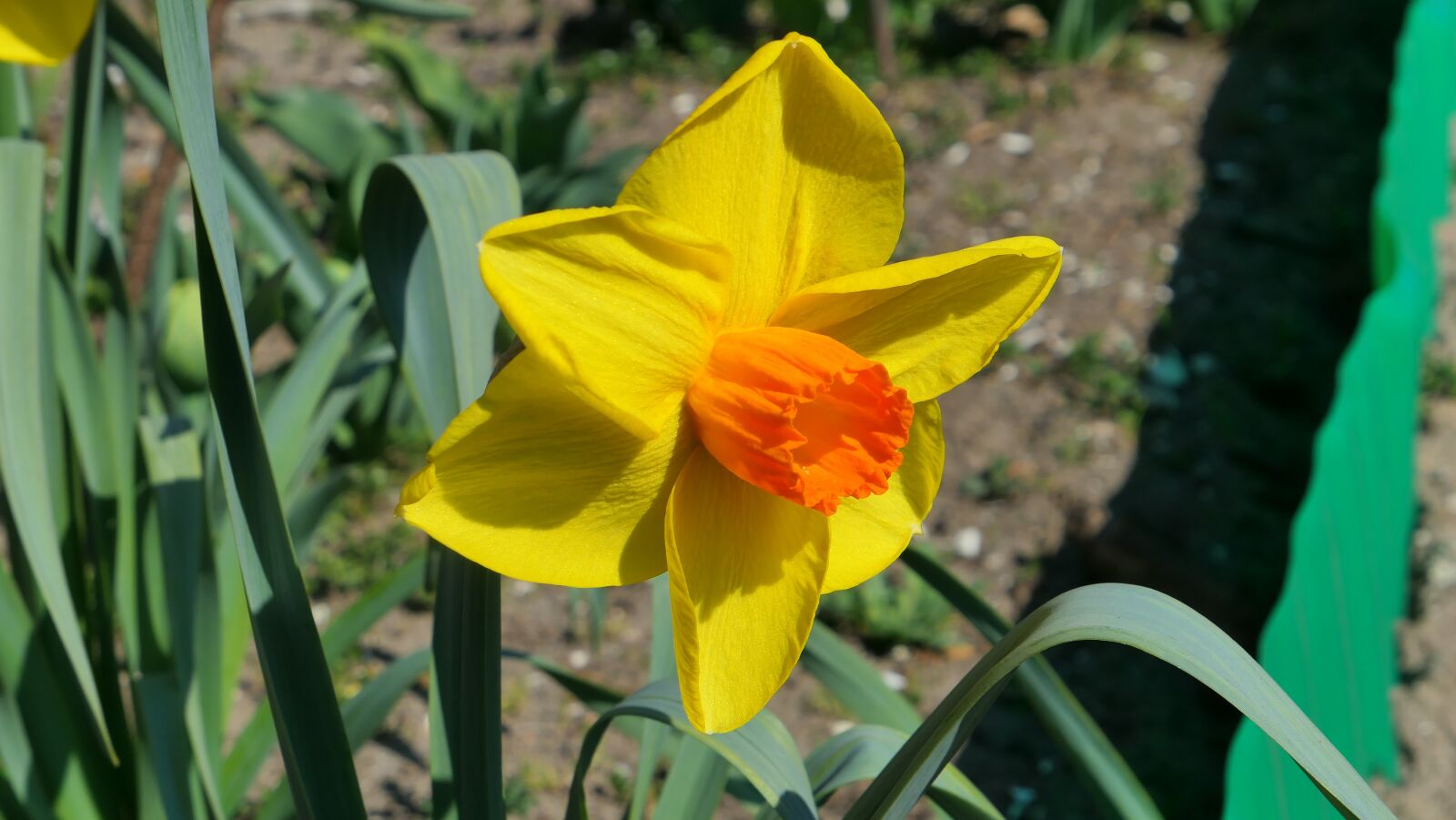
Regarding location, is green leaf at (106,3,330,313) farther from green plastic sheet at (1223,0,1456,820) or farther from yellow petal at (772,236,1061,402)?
green plastic sheet at (1223,0,1456,820)

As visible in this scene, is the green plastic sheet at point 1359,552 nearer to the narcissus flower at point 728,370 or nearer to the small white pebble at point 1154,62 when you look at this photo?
the narcissus flower at point 728,370

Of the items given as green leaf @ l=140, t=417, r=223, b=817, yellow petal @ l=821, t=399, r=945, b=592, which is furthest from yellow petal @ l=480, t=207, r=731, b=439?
green leaf @ l=140, t=417, r=223, b=817

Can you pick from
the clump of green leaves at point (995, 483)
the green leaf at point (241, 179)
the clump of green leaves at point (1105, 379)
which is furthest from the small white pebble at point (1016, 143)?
the green leaf at point (241, 179)

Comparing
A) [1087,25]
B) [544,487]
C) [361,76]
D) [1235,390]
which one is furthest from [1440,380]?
[361,76]

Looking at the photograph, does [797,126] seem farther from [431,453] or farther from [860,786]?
[860,786]

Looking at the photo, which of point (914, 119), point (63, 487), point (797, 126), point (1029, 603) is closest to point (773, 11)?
point (914, 119)

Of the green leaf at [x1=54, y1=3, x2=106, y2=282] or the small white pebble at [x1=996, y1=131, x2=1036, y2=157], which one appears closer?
the green leaf at [x1=54, y1=3, x2=106, y2=282]
